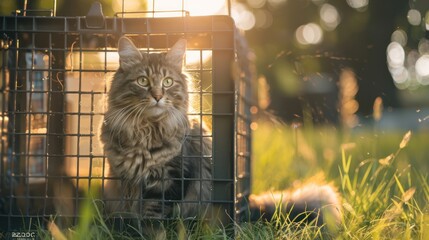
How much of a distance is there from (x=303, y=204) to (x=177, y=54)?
0.86 meters

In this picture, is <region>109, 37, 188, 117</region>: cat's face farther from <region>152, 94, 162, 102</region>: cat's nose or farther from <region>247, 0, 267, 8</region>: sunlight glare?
<region>247, 0, 267, 8</region>: sunlight glare

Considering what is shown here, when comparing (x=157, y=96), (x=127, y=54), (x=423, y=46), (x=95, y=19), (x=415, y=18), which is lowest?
(x=157, y=96)

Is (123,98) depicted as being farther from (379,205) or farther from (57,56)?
(379,205)

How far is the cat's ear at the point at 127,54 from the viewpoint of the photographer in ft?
7.79

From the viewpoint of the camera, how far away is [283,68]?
15.9 feet

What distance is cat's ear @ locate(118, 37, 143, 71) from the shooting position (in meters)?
2.38

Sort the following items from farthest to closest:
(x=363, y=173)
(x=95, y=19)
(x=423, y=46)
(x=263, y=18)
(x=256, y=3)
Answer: (x=263, y=18)
(x=256, y=3)
(x=423, y=46)
(x=363, y=173)
(x=95, y=19)

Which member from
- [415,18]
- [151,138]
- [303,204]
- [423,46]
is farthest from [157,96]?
[423,46]

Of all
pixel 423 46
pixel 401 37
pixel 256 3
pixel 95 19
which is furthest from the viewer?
pixel 256 3

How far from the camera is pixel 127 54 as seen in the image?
246 cm

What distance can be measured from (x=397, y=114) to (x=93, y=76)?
8189mm

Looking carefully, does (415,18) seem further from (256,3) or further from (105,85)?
(256,3)

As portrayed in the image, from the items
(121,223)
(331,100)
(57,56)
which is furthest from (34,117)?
(331,100)

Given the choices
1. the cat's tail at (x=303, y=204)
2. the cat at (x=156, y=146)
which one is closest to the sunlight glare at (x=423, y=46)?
the cat's tail at (x=303, y=204)
